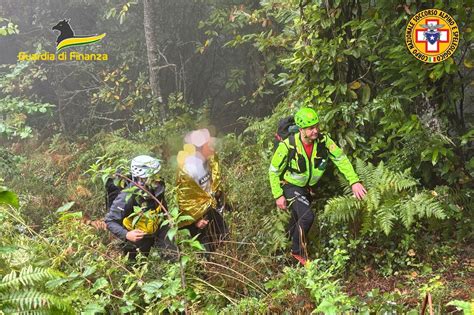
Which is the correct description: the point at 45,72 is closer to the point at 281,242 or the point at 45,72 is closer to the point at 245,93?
the point at 245,93

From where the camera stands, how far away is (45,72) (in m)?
12.7

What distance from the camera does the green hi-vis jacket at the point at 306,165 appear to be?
5289 mm

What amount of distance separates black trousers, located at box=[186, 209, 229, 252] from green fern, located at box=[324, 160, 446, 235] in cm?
129

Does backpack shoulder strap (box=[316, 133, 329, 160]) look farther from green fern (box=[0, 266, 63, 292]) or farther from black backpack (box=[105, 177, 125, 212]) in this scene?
green fern (box=[0, 266, 63, 292])

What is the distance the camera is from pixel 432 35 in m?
5.09

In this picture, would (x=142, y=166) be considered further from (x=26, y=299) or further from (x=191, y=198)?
(x=26, y=299)

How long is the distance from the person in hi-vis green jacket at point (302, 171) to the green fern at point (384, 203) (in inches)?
5.9

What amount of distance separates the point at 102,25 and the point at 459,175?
10.6 meters

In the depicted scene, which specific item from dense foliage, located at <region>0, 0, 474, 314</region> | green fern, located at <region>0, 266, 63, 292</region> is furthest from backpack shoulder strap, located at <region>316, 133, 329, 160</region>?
green fern, located at <region>0, 266, 63, 292</region>

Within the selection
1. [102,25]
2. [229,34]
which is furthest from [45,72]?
[229,34]

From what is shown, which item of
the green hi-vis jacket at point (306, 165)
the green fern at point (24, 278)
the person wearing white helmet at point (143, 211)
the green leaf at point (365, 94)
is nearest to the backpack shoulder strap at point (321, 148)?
the green hi-vis jacket at point (306, 165)

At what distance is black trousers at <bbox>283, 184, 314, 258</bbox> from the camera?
17.5ft

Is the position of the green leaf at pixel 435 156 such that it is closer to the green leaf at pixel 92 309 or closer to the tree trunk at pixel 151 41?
the green leaf at pixel 92 309

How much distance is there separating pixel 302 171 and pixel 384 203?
980 mm
